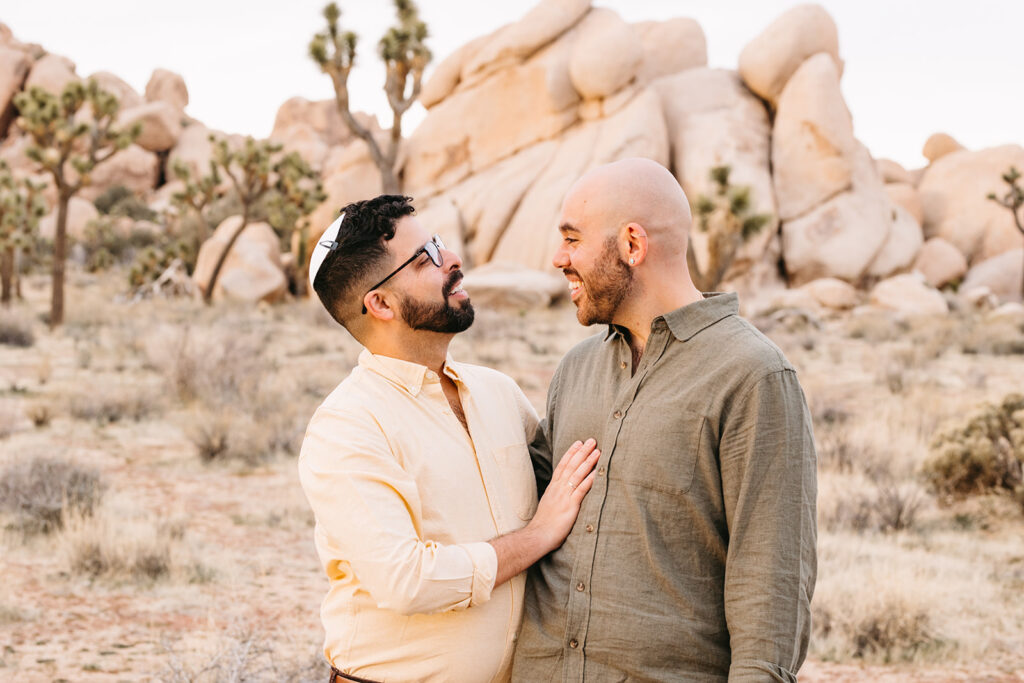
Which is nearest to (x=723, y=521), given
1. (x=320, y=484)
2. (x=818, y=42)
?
(x=320, y=484)

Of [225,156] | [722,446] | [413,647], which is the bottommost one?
[413,647]

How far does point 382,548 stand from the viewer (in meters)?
2.15

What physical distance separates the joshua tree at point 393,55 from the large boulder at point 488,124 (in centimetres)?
215

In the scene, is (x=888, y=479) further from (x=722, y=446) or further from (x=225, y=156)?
(x=225, y=156)

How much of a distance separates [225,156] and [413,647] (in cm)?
2540

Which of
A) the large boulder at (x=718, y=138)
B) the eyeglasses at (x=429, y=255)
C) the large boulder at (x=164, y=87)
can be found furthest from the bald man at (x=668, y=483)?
the large boulder at (x=164, y=87)

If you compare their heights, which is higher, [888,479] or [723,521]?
[723,521]

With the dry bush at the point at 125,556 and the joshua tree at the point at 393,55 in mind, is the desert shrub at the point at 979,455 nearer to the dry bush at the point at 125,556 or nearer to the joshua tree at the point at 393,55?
the dry bush at the point at 125,556

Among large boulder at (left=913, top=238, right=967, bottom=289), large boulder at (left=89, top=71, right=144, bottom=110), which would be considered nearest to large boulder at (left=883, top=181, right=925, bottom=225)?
large boulder at (left=913, top=238, right=967, bottom=289)

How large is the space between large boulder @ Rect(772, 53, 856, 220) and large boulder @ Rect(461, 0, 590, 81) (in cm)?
766

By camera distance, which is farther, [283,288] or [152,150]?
[152,150]

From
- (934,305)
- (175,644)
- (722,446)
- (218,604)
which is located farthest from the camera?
(934,305)

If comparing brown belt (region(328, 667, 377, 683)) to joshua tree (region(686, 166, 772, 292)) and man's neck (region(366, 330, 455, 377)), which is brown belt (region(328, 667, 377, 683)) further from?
joshua tree (region(686, 166, 772, 292))

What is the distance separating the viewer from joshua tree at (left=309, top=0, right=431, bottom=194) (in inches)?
1031
